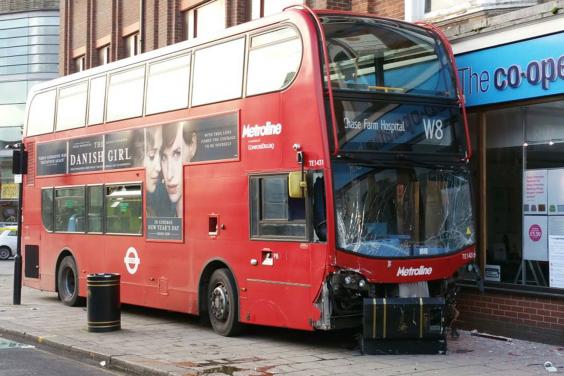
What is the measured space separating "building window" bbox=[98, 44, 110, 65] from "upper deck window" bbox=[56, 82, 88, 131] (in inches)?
381

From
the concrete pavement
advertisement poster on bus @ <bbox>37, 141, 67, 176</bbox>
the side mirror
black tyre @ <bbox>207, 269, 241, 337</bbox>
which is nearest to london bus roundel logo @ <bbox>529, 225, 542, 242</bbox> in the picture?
the concrete pavement

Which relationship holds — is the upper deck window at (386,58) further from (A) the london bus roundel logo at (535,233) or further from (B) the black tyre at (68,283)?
(B) the black tyre at (68,283)

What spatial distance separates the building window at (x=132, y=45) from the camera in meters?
22.8

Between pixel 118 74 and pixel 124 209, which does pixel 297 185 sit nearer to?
pixel 124 209

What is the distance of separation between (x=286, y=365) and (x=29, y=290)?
12011 millimetres

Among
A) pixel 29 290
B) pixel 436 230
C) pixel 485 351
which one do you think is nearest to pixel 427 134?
pixel 436 230

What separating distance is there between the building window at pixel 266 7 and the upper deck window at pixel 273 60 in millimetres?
5926

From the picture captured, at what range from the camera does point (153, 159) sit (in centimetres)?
1230

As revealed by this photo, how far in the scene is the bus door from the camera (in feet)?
30.4

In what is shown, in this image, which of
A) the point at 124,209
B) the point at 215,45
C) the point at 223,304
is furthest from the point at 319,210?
the point at 124,209

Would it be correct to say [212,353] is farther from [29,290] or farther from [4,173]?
[4,173]

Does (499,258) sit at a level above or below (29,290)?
above

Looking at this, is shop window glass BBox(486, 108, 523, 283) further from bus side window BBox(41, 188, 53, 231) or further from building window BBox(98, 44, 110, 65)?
building window BBox(98, 44, 110, 65)

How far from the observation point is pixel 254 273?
10102 millimetres
